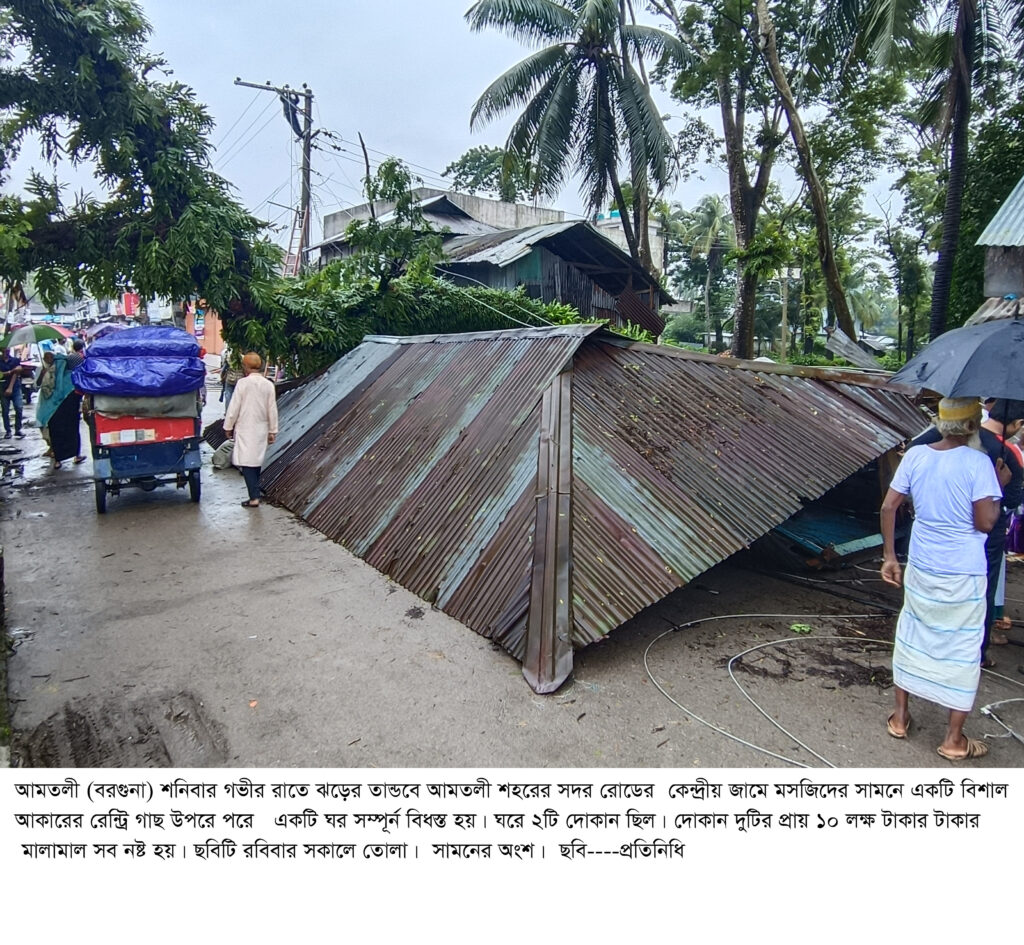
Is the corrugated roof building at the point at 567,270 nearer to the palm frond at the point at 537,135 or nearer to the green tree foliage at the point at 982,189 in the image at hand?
the palm frond at the point at 537,135

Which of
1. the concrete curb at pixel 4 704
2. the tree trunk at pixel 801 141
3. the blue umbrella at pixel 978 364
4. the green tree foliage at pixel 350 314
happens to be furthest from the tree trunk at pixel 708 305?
the concrete curb at pixel 4 704

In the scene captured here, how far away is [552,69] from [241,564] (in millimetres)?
18251

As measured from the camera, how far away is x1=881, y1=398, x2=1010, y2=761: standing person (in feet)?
10.9

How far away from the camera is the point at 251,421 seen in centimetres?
834

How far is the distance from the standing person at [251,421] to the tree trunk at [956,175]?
35.8 feet

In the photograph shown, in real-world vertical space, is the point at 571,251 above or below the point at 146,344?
above

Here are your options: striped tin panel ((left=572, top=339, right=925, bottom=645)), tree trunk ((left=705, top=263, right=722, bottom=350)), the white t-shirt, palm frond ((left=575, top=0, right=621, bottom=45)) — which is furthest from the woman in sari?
tree trunk ((left=705, top=263, right=722, bottom=350))

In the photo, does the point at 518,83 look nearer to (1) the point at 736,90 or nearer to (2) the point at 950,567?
(1) the point at 736,90

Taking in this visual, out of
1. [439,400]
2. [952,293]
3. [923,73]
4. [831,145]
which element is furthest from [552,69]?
[439,400]

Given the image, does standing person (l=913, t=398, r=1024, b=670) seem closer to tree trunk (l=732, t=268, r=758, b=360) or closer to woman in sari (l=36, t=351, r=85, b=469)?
woman in sari (l=36, t=351, r=85, b=469)

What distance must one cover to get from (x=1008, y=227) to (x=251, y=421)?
10.2 metres

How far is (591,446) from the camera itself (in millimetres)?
5395

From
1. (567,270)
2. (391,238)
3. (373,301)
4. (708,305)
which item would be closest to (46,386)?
(373,301)

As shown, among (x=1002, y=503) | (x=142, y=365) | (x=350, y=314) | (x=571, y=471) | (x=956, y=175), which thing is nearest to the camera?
(x=1002, y=503)
